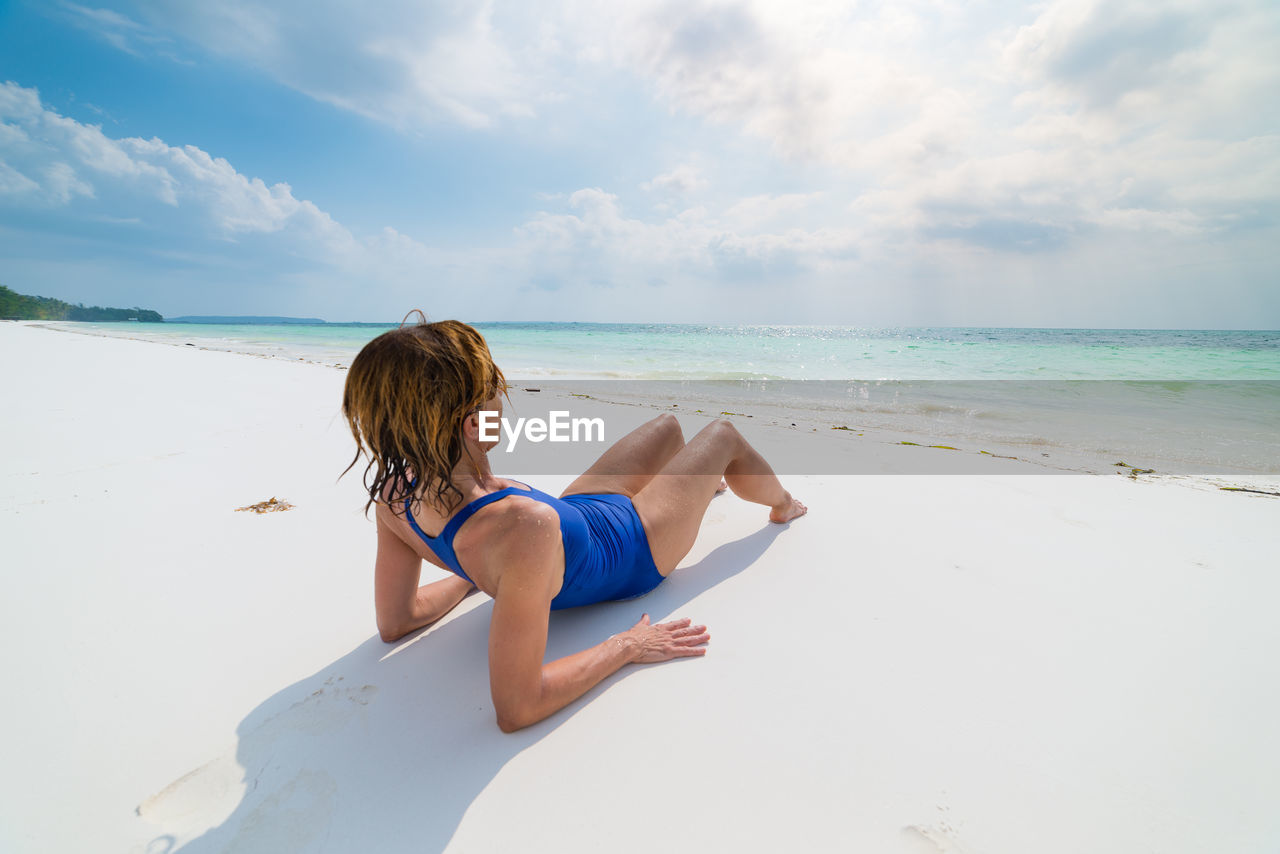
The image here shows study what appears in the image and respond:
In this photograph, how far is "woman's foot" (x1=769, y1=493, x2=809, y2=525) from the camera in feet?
8.96

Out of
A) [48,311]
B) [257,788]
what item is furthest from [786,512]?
[48,311]

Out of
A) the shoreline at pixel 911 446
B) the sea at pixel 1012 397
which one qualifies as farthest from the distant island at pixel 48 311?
the shoreline at pixel 911 446

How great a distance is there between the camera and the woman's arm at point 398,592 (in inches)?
66.9

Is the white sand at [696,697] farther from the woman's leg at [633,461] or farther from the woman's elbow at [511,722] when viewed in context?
the woman's leg at [633,461]

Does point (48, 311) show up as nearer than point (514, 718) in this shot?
No

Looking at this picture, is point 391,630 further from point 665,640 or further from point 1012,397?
point 1012,397

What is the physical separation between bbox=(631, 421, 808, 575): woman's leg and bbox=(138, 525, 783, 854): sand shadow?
16.6 inches

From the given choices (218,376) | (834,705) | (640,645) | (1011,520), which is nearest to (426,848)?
(640,645)

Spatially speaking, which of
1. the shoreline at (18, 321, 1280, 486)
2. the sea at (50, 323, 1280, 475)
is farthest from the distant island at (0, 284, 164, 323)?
the shoreline at (18, 321, 1280, 486)

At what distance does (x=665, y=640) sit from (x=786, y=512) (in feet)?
4.06

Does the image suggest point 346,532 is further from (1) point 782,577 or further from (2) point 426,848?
(1) point 782,577

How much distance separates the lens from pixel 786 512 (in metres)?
2.75

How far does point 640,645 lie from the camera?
1.69 meters

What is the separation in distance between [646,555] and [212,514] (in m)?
2.24
